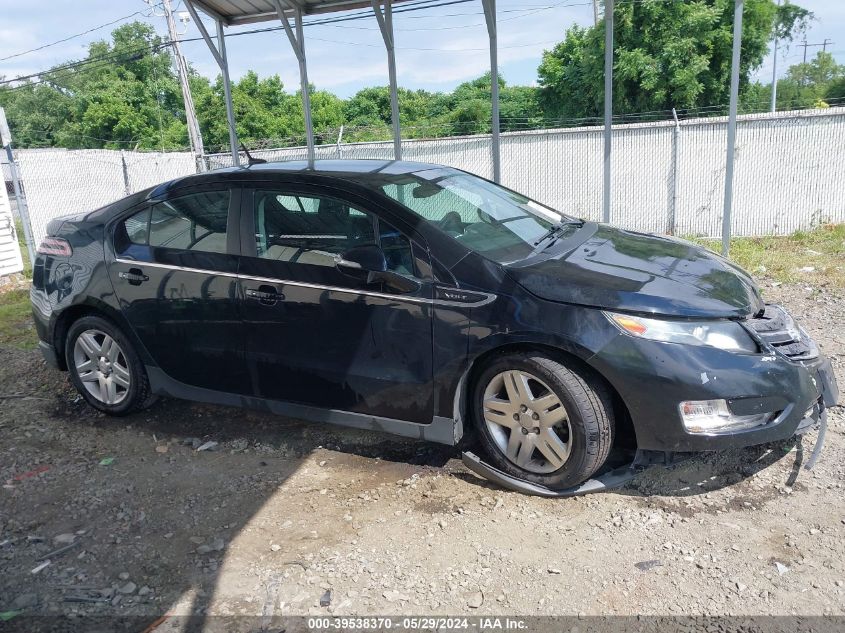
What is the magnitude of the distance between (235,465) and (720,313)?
2.79 m

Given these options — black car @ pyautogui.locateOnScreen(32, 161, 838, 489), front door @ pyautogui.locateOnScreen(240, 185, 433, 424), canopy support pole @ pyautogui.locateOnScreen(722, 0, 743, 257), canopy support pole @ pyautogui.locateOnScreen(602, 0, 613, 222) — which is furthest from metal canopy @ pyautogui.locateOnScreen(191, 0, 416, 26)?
front door @ pyautogui.locateOnScreen(240, 185, 433, 424)

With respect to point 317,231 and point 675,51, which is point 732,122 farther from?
point 675,51

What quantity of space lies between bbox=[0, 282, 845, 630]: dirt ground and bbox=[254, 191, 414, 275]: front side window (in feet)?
3.97

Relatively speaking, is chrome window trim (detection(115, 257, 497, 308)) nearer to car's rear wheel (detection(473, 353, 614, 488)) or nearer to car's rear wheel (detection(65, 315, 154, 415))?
car's rear wheel (detection(473, 353, 614, 488))

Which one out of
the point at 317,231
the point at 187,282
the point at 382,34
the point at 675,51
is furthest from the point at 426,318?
the point at 675,51

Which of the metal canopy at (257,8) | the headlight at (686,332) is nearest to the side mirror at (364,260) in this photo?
the headlight at (686,332)

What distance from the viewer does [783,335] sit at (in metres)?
3.23

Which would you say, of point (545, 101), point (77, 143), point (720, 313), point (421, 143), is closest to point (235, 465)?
point (720, 313)

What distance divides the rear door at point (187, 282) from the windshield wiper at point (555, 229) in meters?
1.79

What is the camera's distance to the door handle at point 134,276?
4.16m

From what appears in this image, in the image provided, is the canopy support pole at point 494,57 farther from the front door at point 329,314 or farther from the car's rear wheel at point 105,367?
the car's rear wheel at point 105,367

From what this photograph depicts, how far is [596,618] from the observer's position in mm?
2520

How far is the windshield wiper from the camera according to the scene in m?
3.91

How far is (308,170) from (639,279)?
199cm
